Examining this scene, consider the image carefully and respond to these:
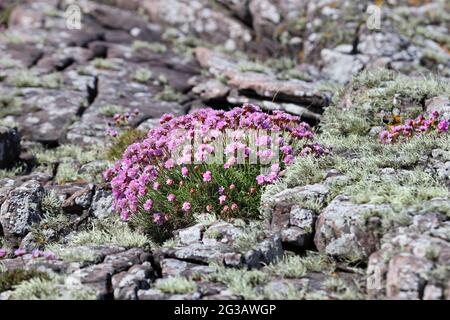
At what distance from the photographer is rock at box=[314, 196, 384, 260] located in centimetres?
729

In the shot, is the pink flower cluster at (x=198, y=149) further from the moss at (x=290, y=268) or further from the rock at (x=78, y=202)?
the moss at (x=290, y=268)

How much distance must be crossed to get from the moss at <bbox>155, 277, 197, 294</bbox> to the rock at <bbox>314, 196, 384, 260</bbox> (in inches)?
69.1

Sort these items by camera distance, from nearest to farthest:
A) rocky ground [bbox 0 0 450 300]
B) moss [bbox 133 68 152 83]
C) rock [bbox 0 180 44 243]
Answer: rocky ground [bbox 0 0 450 300] < rock [bbox 0 180 44 243] < moss [bbox 133 68 152 83]

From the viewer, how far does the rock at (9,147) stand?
1244 centimetres

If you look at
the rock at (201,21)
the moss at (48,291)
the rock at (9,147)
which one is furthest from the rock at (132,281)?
the rock at (201,21)

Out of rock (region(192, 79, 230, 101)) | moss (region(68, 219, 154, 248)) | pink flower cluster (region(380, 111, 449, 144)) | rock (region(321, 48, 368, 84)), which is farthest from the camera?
rock (region(321, 48, 368, 84))

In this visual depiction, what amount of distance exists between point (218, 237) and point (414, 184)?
8.44ft

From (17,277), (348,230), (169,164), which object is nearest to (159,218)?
(169,164)

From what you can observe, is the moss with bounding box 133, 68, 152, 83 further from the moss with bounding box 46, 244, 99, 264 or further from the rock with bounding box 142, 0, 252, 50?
the moss with bounding box 46, 244, 99, 264

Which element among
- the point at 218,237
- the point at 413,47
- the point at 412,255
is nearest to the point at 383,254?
the point at 412,255

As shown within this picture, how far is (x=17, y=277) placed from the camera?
7383 millimetres

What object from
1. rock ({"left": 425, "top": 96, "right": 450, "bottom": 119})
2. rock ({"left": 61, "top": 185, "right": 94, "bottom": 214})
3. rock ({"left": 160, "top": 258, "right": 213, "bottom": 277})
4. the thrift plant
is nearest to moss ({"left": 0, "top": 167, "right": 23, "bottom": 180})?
rock ({"left": 61, "top": 185, "right": 94, "bottom": 214})

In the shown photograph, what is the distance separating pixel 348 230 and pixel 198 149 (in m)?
2.56

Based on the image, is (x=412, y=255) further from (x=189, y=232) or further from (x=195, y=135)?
(x=195, y=135)
